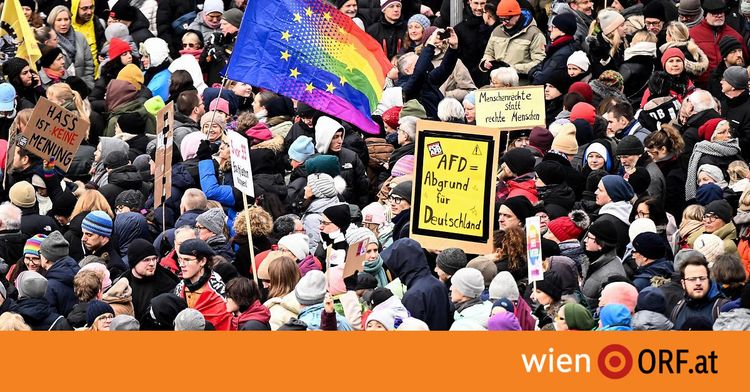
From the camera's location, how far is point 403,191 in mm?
16625

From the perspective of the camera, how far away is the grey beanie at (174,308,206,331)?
43.0ft

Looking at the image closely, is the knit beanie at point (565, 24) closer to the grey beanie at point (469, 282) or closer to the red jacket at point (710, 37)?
the red jacket at point (710, 37)

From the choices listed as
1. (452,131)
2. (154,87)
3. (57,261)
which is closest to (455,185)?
(452,131)

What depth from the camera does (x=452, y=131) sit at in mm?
15836

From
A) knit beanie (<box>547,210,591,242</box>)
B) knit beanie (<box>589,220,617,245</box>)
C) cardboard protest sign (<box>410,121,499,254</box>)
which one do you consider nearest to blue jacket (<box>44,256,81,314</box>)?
cardboard protest sign (<box>410,121,499,254</box>)

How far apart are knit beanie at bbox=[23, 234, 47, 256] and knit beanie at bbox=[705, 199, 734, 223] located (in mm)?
4863

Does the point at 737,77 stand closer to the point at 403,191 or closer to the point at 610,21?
the point at 610,21

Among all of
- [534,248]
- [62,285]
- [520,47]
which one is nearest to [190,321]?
[62,285]

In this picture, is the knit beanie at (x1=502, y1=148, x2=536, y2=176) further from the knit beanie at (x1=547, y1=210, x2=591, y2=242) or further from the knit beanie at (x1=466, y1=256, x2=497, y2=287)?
the knit beanie at (x1=466, y1=256, x2=497, y2=287)

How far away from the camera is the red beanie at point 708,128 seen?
17.1 m

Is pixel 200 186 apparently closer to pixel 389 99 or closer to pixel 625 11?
pixel 389 99

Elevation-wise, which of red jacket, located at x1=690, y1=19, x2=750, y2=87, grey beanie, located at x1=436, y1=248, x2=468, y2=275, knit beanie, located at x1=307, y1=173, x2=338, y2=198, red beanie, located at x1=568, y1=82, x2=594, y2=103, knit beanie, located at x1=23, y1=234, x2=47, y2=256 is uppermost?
red jacket, located at x1=690, y1=19, x2=750, y2=87

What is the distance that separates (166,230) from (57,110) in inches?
74.4

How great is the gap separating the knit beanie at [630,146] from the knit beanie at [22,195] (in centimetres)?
461
